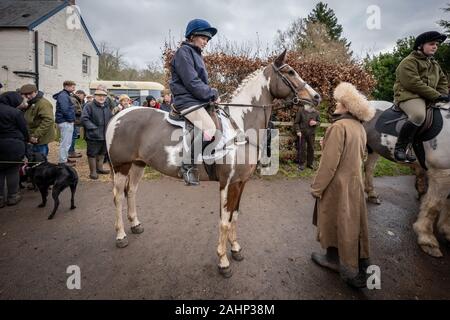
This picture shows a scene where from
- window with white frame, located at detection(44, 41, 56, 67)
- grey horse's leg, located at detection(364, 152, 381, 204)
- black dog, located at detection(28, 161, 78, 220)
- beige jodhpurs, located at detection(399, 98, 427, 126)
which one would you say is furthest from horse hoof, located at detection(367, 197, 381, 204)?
window with white frame, located at detection(44, 41, 56, 67)

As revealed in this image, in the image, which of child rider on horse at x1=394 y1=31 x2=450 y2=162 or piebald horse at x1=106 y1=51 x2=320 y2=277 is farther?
child rider on horse at x1=394 y1=31 x2=450 y2=162

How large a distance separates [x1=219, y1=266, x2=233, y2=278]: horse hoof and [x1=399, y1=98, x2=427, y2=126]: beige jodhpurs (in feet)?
11.8

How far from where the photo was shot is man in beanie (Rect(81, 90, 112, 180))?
21.6 feet

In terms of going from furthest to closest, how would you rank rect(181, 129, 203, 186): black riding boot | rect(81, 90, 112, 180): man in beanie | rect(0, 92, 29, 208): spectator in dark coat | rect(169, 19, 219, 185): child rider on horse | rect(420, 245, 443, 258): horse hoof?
rect(81, 90, 112, 180): man in beanie, rect(0, 92, 29, 208): spectator in dark coat, rect(420, 245, 443, 258): horse hoof, rect(181, 129, 203, 186): black riding boot, rect(169, 19, 219, 185): child rider on horse

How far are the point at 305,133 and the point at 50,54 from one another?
1932 centimetres

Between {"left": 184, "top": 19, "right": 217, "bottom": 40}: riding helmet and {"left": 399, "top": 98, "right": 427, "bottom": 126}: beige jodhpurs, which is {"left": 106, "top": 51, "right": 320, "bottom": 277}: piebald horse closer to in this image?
{"left": 184, "top": 19, "right": 217, "bottom": 40}: riding helmet

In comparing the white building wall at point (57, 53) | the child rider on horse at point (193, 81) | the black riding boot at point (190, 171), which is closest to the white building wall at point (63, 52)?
the white building wall at point (57, 53)

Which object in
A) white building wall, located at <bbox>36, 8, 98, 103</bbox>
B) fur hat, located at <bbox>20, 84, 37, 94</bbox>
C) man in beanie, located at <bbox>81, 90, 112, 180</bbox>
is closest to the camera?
fur hat, located at <bbox>20, 84, 37, 94</bbox>

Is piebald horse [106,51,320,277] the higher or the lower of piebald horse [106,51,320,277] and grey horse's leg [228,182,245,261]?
the higher

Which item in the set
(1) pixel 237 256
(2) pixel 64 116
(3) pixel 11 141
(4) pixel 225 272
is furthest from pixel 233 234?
(2) pixel 64 116

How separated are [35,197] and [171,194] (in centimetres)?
292

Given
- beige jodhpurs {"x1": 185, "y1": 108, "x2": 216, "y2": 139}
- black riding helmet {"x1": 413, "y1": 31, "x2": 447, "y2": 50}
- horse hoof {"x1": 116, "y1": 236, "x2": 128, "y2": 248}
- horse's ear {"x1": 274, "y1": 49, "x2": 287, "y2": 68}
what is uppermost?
black riding helmet {"x1": 413, "y1": 31, "x2": 447, "y2": 50}

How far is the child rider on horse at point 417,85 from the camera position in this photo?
377cm

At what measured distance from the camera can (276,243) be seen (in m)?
3.74
